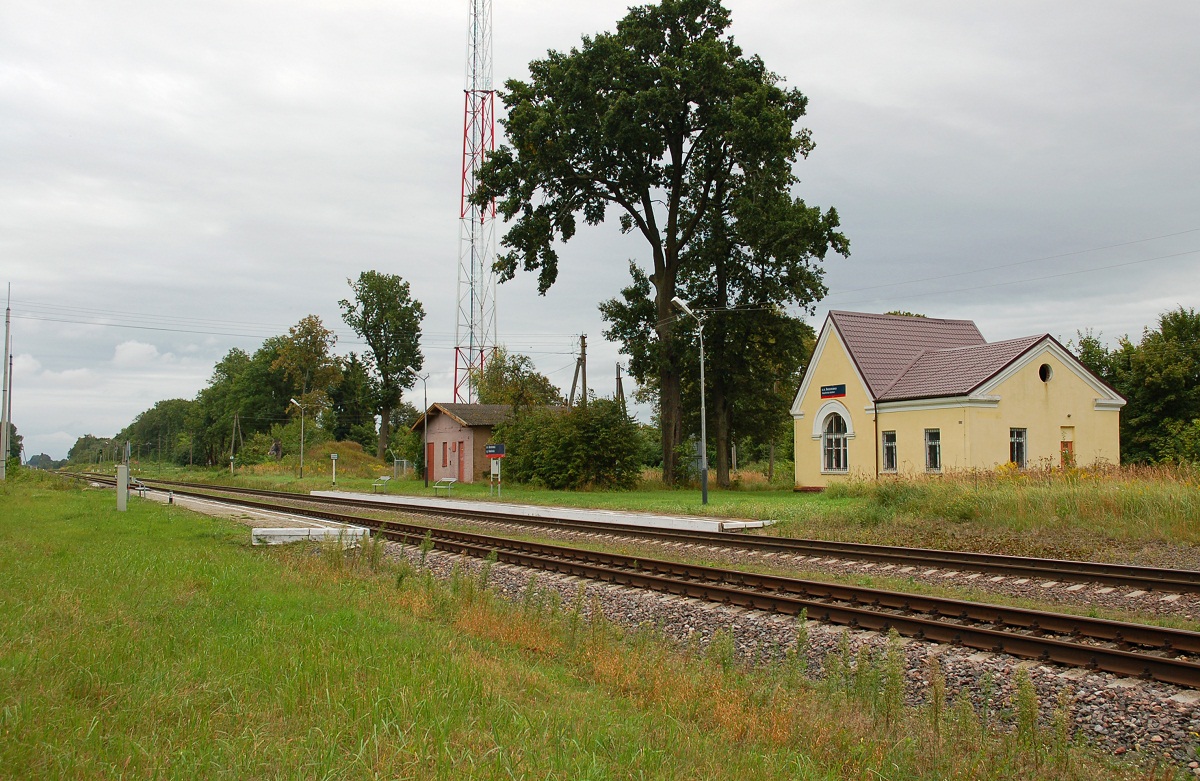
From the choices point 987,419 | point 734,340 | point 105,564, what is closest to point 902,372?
point 987,419

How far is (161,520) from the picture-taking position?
2305 cm

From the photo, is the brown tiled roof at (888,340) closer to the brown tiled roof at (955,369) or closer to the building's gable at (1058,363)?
the brown tiled roof at (955,369)

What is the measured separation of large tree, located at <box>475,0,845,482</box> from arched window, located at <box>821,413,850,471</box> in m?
7.25

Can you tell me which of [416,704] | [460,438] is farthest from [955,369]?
[416,704]

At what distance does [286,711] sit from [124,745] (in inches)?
39.2

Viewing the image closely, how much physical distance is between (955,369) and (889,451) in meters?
3.73

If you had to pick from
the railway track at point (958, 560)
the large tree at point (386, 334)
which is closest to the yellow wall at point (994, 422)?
the railway track at point (958, 560)

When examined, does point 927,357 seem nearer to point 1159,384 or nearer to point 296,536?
point 1159,384

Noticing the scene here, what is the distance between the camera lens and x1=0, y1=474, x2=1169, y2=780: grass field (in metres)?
4.92

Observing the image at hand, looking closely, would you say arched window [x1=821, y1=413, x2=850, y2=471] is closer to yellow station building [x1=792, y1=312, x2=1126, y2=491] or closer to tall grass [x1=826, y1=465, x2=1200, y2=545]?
yellow station building [x1=792, y1=312, x2=1126, y2=491]

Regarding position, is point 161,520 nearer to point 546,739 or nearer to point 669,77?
point 546,739

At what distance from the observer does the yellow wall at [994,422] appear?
99.2ft

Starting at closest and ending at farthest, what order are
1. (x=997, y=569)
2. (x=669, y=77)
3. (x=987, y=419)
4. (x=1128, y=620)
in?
A: 1. (x=1128, y=620)
2. (x=997, y=569)
3. (x=987, y=419)
4. (x=669, y=77)

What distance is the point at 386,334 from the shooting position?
85.9m
